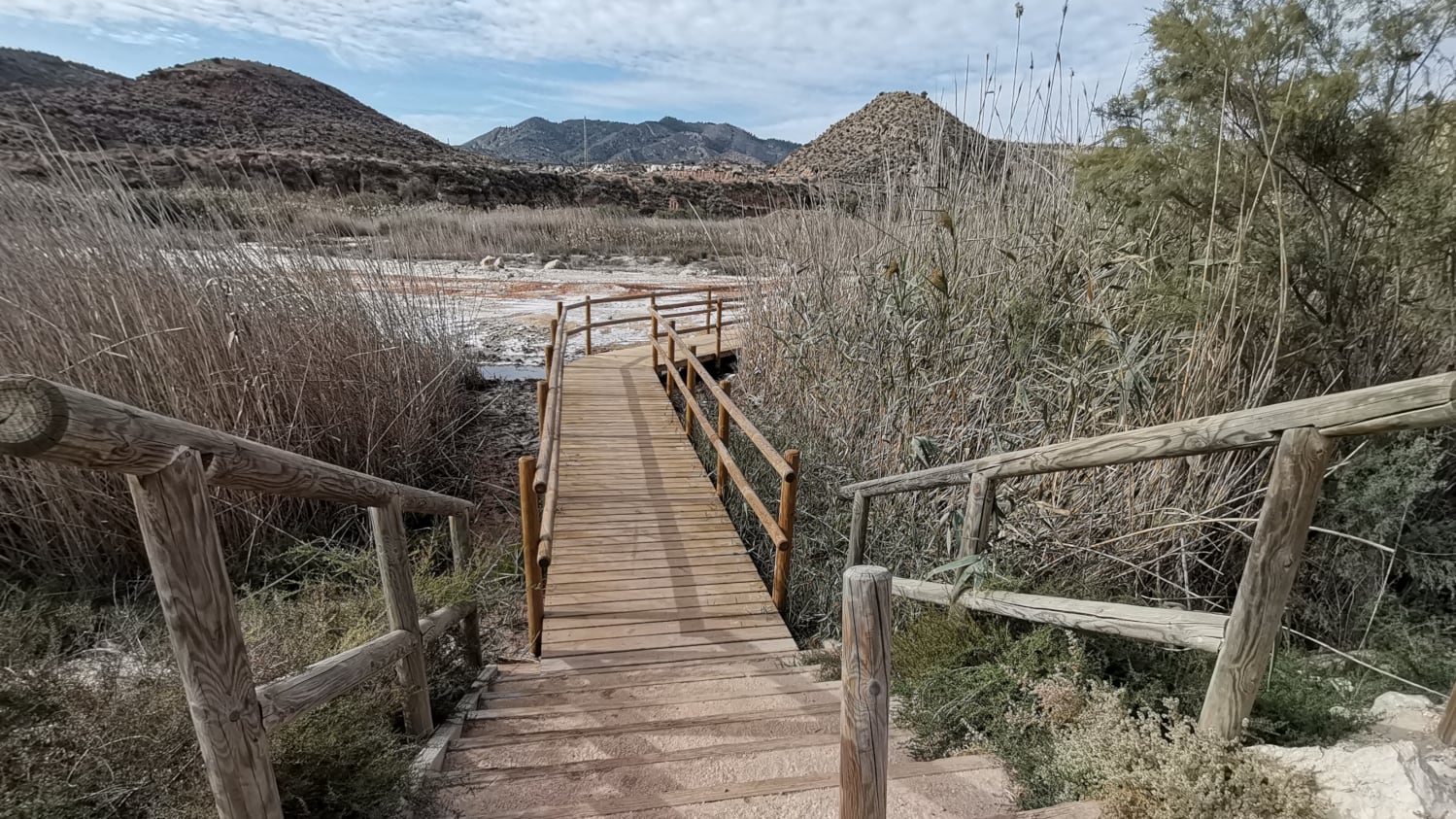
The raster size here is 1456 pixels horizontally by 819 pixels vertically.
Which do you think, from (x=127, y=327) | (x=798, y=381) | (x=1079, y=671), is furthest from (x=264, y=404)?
(x=1079, y=671)

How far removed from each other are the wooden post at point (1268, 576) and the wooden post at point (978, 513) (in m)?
1.04

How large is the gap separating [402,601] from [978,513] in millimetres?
2157

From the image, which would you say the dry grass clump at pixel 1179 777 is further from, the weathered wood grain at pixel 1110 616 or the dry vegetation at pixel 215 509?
the dry vegetation at pixel 215 509

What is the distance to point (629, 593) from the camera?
409 centimetres

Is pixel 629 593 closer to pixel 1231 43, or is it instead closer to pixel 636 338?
pixel 1231 43

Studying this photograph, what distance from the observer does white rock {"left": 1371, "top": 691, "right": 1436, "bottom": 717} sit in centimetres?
180

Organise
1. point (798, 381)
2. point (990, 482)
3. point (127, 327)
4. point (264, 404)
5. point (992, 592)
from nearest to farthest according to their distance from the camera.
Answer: point (992, 592), point (990, 482), point (127, 327), point (264, 404), point (798, 381)

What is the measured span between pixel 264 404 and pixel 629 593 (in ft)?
9.27

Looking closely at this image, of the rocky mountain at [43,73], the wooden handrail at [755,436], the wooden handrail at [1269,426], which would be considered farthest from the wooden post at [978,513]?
the rocky mountain at [43,73]

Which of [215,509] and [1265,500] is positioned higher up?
[1265,500]

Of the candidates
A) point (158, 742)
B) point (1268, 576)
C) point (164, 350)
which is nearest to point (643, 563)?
point (158, 742)

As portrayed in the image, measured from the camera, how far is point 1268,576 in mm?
1540

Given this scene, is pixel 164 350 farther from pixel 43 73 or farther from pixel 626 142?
pixel 626 142

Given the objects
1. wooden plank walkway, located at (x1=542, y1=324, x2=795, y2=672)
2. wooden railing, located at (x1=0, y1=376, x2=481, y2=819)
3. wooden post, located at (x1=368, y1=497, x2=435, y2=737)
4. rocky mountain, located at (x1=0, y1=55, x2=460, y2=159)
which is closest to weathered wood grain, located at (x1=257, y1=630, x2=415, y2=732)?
wooden railing, located at (x1=0, y1=376, x2=481, y2=819)
